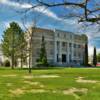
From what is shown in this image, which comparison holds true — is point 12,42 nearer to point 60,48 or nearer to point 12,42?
point 12,42

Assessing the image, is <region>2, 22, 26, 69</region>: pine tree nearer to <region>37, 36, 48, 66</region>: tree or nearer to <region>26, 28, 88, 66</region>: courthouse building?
<region>37, 36, 48, 66</region>: tree

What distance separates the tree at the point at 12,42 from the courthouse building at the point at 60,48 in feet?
54.4

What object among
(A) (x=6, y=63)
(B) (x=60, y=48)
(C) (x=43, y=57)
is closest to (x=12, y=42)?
(C) (x=43, y=57)

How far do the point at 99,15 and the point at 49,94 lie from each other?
20.6 feet

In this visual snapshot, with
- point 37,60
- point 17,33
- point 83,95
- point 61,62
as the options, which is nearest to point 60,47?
point 61,62

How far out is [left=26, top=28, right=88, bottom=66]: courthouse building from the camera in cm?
8638

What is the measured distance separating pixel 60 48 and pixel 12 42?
32.8 meters

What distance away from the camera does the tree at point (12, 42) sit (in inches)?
2453

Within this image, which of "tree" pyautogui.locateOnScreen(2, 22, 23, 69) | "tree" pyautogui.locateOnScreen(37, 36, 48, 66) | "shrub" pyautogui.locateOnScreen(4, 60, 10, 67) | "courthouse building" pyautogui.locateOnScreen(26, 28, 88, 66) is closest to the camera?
"tree" pyautogui.locateOnScreen(2, 22, 23, 69)

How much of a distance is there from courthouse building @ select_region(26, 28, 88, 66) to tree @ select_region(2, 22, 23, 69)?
16.6 m

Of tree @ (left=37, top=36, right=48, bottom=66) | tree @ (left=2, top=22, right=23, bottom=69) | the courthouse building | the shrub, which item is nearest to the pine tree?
tree @ (left=2, top=22, right=23, bottom=69)

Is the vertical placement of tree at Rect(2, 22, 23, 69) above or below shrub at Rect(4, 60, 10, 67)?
above

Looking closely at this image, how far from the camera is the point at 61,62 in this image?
→ 92.2 meters

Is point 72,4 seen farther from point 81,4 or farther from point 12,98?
point 12,98
